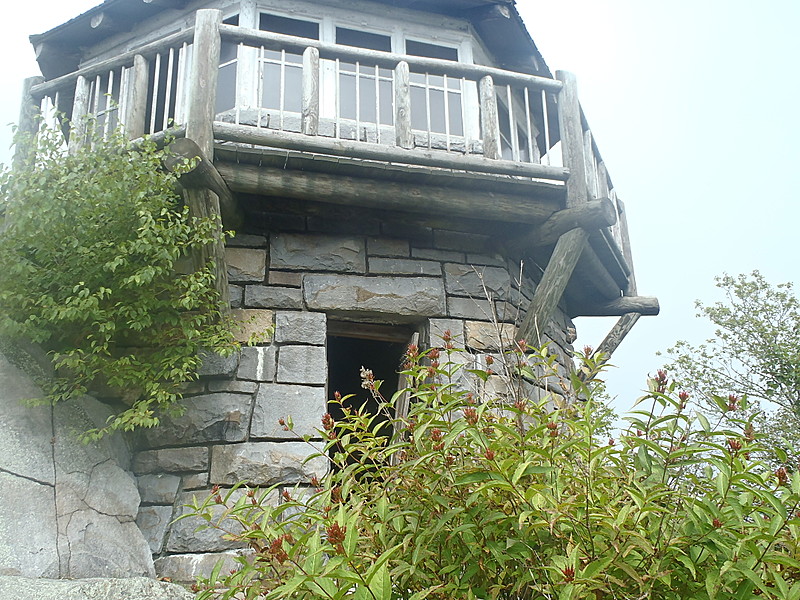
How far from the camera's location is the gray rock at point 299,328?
164 inches

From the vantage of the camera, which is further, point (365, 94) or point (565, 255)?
point (365, 94)

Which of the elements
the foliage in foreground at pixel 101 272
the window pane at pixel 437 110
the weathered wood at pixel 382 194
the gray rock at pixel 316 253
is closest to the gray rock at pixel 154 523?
the foliage in foreground at pixel 101 272

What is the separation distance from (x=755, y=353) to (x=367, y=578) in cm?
863

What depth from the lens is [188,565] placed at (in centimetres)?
361

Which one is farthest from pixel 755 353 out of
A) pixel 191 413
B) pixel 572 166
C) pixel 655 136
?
pixel 655 136

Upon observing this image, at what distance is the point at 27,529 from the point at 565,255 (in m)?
3.19

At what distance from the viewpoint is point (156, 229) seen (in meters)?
3.60

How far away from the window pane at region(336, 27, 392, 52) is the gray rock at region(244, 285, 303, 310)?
257 cm

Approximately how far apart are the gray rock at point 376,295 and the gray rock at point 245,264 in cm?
28

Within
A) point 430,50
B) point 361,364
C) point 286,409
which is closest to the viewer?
point 286,409

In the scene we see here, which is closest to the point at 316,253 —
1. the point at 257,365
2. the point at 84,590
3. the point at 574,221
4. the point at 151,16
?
the point at 257,365

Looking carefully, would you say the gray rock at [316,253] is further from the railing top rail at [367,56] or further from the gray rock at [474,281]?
the railing top rail at [367,56]

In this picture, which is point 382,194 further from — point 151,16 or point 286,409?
point 151,16

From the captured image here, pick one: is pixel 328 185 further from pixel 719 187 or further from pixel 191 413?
pixel 719 187
